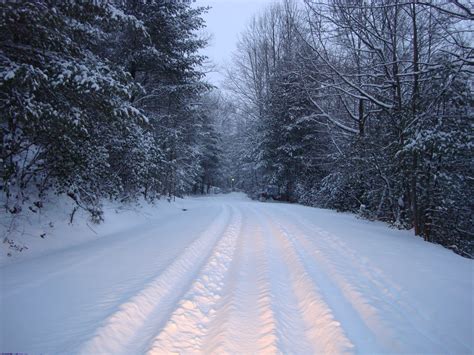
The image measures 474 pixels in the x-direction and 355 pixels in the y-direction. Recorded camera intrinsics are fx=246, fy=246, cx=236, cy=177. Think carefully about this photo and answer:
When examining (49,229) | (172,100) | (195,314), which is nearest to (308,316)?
(195,314)

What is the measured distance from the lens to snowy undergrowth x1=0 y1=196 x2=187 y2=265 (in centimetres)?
481

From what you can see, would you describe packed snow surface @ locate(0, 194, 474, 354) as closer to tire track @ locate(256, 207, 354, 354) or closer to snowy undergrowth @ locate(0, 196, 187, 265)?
tire track @ locate(256, 207, 354, 354)

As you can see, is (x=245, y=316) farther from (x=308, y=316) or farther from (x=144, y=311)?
(x=144, y=311)

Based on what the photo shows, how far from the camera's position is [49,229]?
5.69 meters

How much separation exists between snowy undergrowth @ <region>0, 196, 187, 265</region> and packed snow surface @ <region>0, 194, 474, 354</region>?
275 millimetres

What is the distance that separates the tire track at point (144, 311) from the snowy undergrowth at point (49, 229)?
3.09 metres

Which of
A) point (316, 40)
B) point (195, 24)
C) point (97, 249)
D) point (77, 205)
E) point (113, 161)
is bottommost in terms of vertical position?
point (97, 249)

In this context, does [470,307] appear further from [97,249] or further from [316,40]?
[316,40]

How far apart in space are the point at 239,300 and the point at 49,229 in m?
5.02

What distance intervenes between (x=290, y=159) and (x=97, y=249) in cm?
1665

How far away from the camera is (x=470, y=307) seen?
2959mm

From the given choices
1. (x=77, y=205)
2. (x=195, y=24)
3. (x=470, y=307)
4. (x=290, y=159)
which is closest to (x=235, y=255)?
(x=470, y=307)

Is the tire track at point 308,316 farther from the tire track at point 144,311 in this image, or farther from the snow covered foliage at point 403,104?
the snow covered foliage at point 403,104

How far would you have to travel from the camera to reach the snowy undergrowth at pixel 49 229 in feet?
15.8
